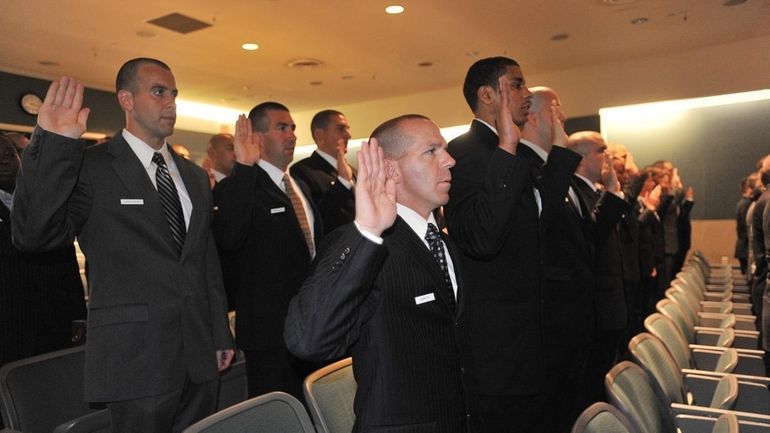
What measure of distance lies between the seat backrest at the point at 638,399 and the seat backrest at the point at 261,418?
94cm

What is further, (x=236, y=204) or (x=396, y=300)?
(x=236, y=204)

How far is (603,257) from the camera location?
132 inches

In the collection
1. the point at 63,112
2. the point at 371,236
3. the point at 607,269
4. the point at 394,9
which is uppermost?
the point at 394,9

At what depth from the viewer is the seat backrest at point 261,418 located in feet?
4.33

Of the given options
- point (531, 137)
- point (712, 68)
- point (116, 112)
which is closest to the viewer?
point (531, 137)

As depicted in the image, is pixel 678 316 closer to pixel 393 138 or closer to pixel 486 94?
pixel 486 94

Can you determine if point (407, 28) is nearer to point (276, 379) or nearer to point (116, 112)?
point (276, 379)

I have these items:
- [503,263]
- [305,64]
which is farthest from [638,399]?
[305,64]

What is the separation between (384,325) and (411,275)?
0.14 m

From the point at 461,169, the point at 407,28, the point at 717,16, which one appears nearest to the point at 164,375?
the point at 461,169

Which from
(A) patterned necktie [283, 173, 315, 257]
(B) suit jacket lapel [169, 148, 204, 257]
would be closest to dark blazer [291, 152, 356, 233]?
(A) patterned necktie [283, 173, 315, 257]

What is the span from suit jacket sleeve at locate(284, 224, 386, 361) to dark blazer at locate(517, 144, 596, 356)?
1143 millimetres

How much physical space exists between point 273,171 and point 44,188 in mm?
1476

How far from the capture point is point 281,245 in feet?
9.07
